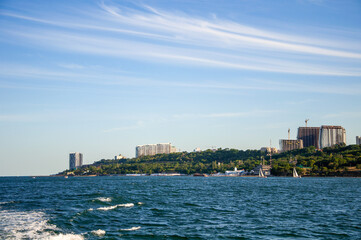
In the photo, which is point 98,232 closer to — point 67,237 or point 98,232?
point 98,232

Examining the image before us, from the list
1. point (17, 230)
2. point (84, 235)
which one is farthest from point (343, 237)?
point (17, 230)

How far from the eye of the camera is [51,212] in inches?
2430

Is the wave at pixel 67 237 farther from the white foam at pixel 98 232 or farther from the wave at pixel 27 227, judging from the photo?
the white foam at pixel 98 232

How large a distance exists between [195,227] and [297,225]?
12932 mm

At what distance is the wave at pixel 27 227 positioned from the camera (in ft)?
139

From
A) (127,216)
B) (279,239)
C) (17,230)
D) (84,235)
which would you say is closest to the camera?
(279,239)

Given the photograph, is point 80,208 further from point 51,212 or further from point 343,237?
point 343,237

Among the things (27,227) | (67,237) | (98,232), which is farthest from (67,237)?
(27,227)

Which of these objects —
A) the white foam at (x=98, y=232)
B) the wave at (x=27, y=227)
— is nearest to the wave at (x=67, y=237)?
the wave at (x=27, y=227)

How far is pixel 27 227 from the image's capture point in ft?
157

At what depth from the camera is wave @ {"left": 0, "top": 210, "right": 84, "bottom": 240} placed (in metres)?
42.4

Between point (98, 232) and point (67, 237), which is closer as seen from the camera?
point (67, 237)

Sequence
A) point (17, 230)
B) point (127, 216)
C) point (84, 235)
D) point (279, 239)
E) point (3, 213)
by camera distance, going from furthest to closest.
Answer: point (3, 213), point (127, 216), point (17, 230), point (84, 235), point (279, 239)

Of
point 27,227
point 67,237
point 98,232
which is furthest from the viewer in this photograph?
point 27,227
